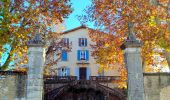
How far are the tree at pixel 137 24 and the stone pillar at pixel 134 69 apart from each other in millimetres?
3586

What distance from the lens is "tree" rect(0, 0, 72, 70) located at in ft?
51.9

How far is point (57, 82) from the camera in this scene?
3859 cm

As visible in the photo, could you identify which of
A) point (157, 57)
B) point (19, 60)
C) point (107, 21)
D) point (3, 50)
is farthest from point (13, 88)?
point (157, 57)

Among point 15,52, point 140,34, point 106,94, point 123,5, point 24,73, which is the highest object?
point 123,5

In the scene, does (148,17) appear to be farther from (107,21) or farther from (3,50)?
(3,50)

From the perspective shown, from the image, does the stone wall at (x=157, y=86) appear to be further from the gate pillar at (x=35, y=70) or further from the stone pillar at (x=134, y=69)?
the gate pillar at (x=35, y=70)

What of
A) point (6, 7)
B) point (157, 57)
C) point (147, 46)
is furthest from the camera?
point (157, 57)

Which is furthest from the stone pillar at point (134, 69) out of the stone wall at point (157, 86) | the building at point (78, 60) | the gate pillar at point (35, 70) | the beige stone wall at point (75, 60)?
the building at point (78, 60)

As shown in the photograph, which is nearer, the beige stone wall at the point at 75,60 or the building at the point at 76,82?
the building at the point at 76,82

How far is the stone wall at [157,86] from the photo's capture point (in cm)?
1322

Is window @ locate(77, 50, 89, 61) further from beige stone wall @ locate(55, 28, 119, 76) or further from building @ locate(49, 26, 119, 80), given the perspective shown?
beige stone wall @ locate(55, 28, 119, 76)

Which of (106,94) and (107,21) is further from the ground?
(107,21)

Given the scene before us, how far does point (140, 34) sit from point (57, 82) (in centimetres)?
2117

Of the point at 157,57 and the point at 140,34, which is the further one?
the point at 157,57
